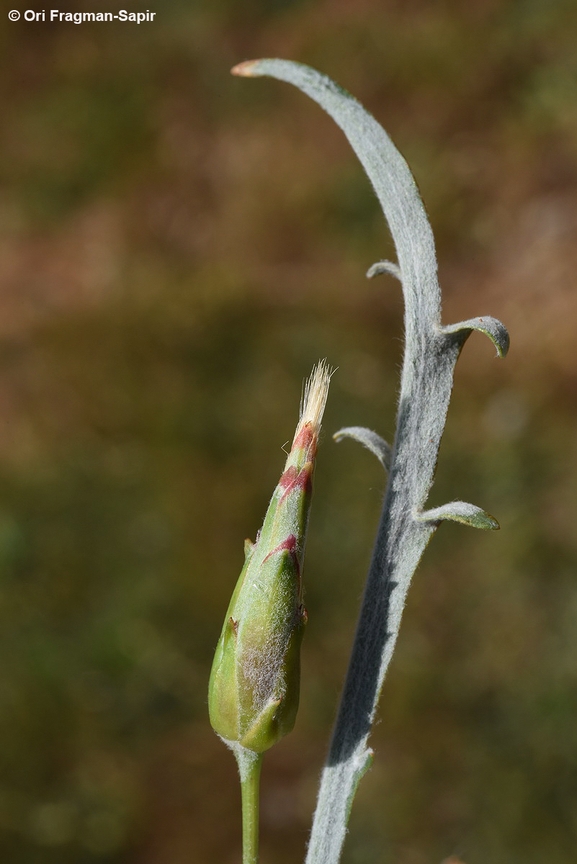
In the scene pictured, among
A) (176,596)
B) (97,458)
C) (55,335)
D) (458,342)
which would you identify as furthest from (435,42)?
(458,342)

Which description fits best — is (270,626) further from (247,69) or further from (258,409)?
(258,409)

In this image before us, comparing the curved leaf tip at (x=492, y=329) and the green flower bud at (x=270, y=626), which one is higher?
the curved leaf tip at (x=492, y=329)

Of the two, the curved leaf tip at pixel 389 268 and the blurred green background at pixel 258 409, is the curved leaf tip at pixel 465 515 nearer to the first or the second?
the curved leaf tip at pixel 389 268

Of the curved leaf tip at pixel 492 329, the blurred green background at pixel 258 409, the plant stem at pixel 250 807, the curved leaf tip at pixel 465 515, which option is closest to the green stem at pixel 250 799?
the plant stem at pixel 250 807

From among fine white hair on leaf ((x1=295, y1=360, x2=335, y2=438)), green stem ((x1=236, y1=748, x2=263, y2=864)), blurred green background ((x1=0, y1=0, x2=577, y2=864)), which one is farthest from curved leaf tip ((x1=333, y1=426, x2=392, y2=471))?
blurred green background ((x1=0, y1=0, x2=577, y2=864))

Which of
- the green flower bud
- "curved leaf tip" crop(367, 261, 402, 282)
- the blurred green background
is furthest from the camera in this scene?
the blurred green background

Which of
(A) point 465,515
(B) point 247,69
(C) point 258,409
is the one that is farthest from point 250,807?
(C) point 258,409

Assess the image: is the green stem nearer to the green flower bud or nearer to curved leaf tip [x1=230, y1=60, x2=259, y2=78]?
the green flower bud
